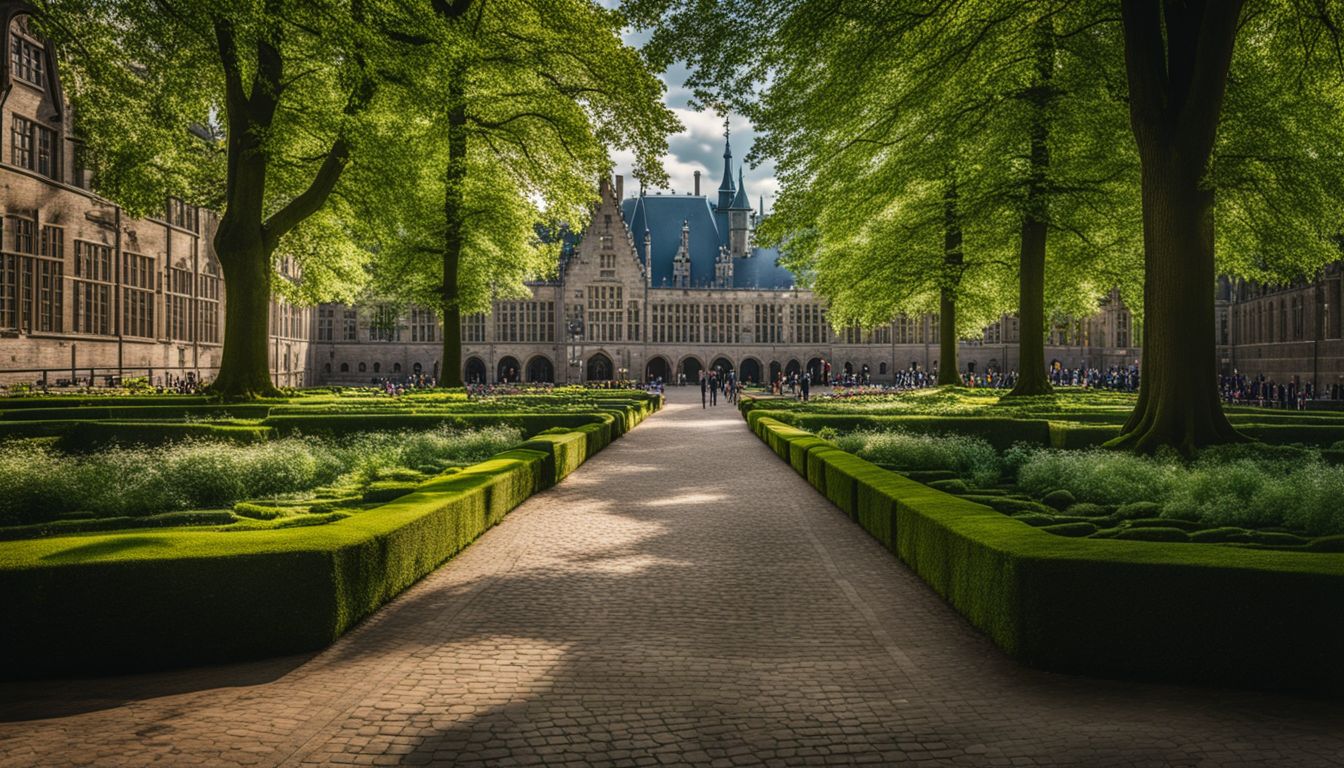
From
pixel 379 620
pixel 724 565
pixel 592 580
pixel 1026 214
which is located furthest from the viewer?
pixel 1026 214

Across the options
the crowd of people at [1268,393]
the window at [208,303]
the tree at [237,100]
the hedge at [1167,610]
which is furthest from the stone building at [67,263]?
the crowd of people at [1268,393]

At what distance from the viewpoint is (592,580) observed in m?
8.54

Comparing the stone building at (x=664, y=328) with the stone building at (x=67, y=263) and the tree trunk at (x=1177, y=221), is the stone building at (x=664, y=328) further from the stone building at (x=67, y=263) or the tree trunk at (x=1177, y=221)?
the tree trunk at (x=1177, y=221)

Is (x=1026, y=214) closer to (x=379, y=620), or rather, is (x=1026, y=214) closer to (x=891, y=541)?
(x=891, y=541)

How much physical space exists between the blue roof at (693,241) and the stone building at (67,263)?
40287mm

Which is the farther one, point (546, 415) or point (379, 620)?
point (546, 415)

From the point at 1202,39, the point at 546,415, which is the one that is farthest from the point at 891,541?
the point at 546,415

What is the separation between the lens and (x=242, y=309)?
20281mm

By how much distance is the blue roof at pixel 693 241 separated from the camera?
78188 mm

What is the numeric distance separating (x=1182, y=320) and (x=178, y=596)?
1351 cm

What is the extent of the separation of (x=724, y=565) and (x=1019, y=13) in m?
11.7

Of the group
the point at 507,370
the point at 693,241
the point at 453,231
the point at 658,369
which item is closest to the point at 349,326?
the point at 507,370

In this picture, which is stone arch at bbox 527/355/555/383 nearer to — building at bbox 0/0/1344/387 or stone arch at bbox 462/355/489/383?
building at bbox 0/0/1344/387

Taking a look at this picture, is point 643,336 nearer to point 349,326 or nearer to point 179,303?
point 349,326
